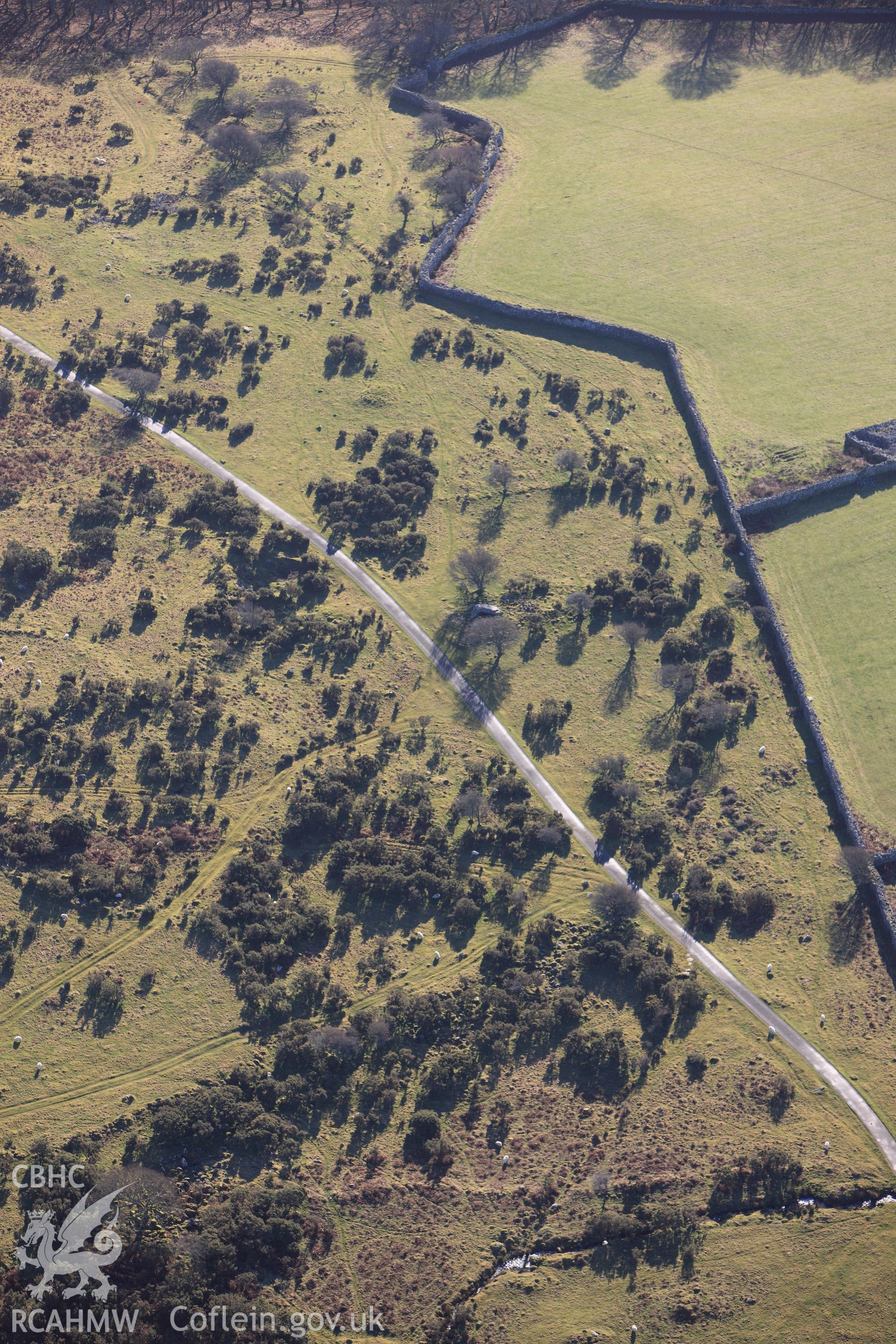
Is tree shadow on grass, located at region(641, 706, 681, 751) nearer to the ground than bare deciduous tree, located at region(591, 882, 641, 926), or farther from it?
farther from it

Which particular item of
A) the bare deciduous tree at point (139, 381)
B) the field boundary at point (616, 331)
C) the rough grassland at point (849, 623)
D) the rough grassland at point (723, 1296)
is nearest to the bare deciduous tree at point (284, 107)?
the field boundary at point (616, 331)

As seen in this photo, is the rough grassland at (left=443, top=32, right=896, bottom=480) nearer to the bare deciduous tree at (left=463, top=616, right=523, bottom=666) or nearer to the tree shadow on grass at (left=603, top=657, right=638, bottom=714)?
the tree shadow on grass at (left=603, top=657, right=638, bottom=714)

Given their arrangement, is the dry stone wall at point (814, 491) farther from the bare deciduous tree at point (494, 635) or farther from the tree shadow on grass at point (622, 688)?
the bare deciduous tree at point (494, 635)

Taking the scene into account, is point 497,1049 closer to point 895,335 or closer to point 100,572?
point 100,572

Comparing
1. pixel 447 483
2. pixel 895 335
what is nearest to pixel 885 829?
pixel 447 483

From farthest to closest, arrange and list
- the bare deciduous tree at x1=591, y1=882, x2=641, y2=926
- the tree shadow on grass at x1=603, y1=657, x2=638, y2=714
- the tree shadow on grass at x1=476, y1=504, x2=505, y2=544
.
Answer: the tree shadow on grass at x1=476, y1=504, x2=505, y2=544 → the tree shadow on grass at x1=603, y1=657, x2=638, y2=714 → the bare deciduous tree at x1=591, y1=882, x2=641, y2=926

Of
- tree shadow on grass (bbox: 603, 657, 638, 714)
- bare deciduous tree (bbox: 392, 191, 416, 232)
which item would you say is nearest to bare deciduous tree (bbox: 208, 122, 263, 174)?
bare deciduous tree (bbox: 392, 191, 416, 232)
